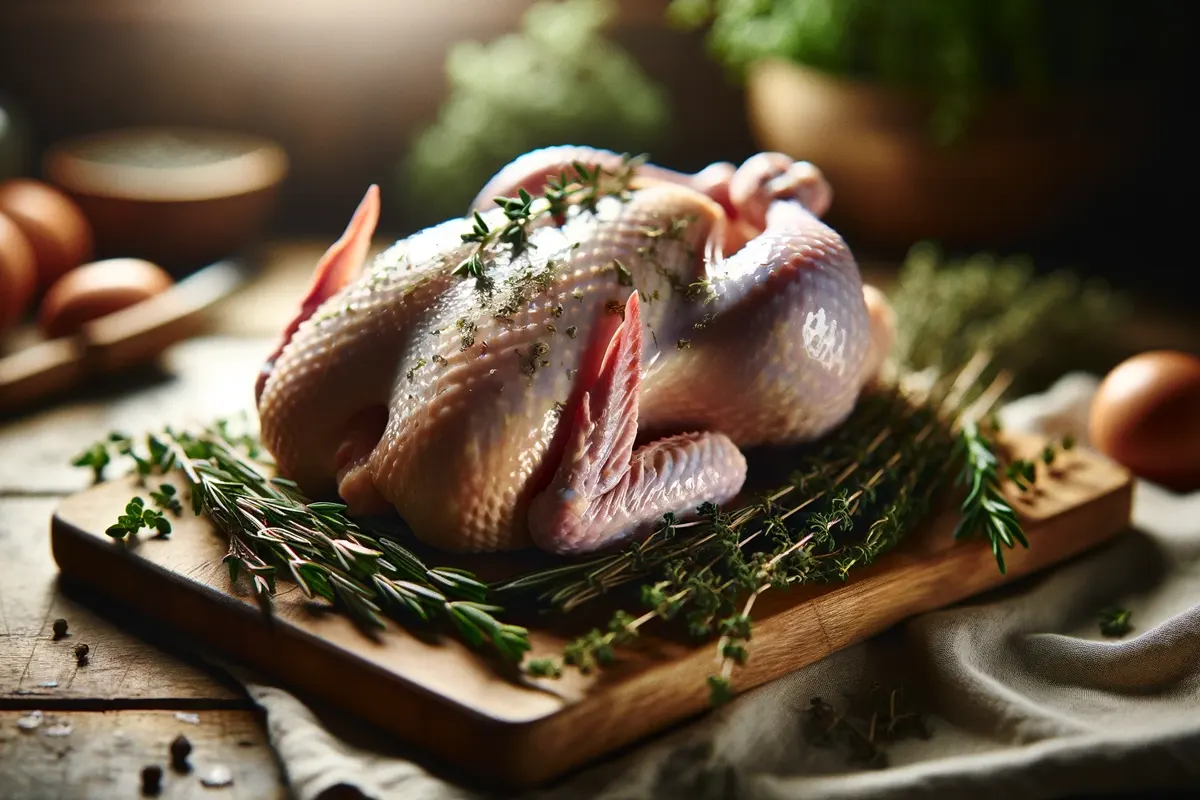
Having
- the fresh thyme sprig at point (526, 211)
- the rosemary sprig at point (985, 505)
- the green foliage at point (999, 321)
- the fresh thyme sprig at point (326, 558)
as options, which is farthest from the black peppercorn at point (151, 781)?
the green foliage at point (999, 321)

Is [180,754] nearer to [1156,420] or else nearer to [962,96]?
[1156,420]

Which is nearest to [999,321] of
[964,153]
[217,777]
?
[964,153]

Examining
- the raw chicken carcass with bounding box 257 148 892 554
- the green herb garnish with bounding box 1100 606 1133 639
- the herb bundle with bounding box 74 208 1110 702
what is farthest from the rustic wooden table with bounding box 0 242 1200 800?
the green herb garnish with bounding box 1100 606 1133 639

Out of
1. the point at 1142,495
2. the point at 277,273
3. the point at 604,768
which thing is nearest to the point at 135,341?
the point at 277,273

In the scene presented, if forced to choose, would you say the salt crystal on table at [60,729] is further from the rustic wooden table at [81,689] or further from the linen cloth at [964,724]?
the linen cloth at [964,724]

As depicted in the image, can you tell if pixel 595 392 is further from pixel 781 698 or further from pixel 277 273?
pixel 277 273

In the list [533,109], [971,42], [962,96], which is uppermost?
[971,42]
